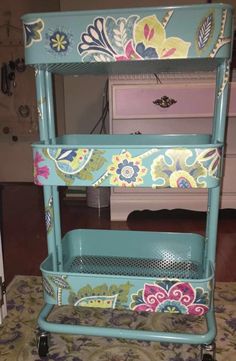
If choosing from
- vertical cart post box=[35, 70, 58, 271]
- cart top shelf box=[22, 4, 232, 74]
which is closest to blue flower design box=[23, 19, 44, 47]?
cart top shelf box=[22, 4, 232, 74]

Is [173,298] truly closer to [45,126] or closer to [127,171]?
[127,171]

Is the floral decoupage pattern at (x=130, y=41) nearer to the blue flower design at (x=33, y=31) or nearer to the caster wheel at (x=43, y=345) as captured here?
the blue flower design at (x=33, y=31)

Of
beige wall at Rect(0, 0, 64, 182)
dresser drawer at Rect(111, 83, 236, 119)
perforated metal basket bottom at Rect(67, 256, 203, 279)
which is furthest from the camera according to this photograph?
beige wall at Rect(0, 0, 64, 182)

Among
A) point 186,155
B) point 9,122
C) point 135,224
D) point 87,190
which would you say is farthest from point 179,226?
point 9,122

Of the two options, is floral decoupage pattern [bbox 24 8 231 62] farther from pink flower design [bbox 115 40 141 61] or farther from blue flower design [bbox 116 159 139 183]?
blue flower design [bbox 116 159 139 183]

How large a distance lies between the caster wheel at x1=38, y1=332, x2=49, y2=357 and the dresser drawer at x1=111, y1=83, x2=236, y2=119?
1.10 meters

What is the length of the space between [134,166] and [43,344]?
497 mm

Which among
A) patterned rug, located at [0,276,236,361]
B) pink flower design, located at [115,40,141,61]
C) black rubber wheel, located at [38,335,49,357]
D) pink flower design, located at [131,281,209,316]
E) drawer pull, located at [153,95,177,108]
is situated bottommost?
patterned rug, located at [0,276,236,361]

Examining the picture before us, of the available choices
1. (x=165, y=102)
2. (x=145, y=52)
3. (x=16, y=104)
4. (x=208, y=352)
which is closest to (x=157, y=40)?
(x=145, y=52)

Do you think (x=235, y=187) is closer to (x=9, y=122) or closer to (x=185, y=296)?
(x=185, y=296)

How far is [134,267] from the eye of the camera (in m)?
1.02

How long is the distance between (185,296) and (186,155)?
33cm

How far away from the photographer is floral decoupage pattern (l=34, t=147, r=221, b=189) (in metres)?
0.70

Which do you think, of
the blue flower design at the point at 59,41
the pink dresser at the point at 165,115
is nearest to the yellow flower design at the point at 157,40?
the blue flower design at the point at 59,41
